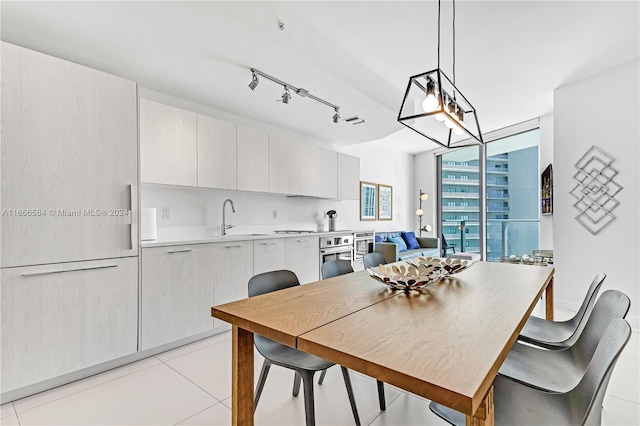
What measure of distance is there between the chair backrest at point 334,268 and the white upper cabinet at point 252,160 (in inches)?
60.2

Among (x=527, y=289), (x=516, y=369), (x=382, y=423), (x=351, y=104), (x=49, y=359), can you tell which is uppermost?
(x=351, y=104)

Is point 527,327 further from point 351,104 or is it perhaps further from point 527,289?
point 351,104

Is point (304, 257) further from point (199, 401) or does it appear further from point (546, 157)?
point (546, 157)

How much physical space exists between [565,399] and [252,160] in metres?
3.19

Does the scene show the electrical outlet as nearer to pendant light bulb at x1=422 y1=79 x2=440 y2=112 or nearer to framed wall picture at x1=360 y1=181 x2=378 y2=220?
pendant light bulb at x1=422 y1=79 x2=440 y2=112

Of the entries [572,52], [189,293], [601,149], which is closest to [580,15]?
[572,52]

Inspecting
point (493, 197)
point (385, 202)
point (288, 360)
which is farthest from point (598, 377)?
point (493, 197)

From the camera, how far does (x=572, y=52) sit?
3020mm

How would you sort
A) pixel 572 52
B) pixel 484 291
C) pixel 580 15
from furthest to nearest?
1. pixel 572 52
2. pixel 580 15
3. pixel 484 291

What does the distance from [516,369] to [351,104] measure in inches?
113

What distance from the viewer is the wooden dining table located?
0.82 metres

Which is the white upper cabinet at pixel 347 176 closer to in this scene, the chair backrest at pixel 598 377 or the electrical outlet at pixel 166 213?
the electrical outlet at pixel 166 213

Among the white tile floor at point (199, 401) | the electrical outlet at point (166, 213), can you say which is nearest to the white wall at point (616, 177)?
the white tile floor at point (199, 401)

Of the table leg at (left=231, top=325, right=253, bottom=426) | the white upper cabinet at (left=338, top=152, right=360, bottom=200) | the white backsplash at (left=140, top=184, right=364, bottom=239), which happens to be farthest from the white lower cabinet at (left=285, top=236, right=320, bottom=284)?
the table leg at (left=231, top=325, right=253, bottom=426)
